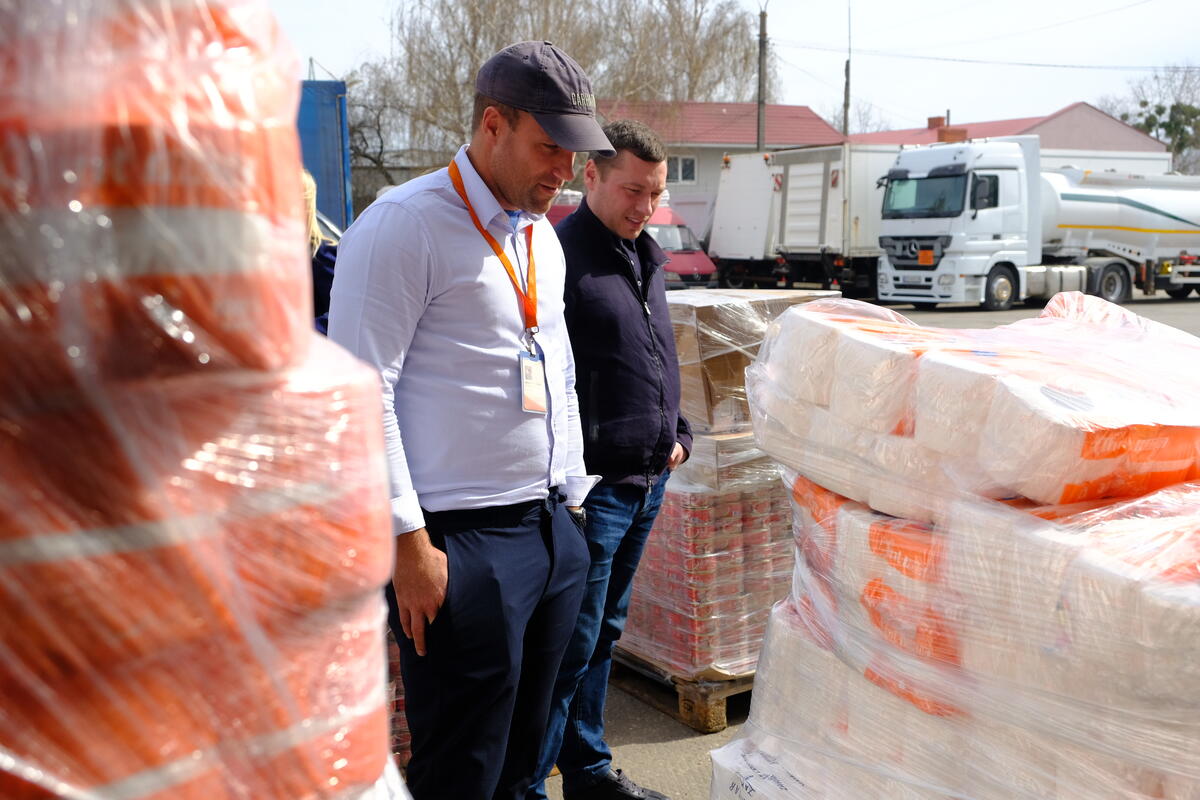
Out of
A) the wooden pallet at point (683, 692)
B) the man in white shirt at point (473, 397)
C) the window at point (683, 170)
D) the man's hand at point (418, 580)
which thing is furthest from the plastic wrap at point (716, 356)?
the window at point (683, 170)

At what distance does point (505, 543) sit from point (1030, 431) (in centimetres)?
107

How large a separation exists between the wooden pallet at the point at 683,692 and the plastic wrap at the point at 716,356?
0.94 m

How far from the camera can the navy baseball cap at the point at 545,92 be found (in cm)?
218

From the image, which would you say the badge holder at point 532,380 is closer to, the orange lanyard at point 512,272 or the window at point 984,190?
the orange lanyard at point 512,272

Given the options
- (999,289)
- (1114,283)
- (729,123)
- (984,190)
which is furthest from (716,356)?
Answer: (729,123)

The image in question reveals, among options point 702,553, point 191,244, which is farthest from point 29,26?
point 702,553

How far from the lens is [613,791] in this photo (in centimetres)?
312

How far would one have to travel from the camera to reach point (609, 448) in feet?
9.89

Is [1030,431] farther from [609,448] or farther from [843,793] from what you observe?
[609,448]

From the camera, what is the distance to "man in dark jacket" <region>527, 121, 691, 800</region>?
3.02 meters

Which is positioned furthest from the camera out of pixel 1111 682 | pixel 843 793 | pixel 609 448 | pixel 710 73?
pixel 710 73

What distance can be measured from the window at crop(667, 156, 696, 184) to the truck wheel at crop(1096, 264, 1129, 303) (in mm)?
18578

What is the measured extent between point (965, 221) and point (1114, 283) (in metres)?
5.18

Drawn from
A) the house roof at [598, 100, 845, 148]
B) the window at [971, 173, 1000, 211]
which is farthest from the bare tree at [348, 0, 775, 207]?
the window at [971, 173, 1000, 211]
